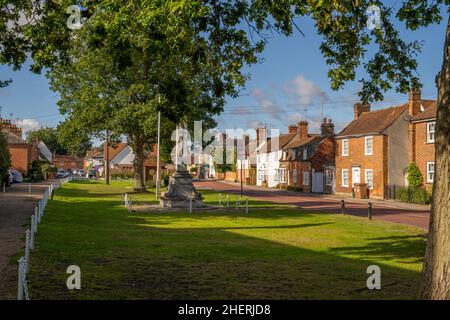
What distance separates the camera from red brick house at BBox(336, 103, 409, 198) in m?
45.9

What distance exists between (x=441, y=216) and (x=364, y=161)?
42.6 metres

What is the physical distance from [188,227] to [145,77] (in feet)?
86.8

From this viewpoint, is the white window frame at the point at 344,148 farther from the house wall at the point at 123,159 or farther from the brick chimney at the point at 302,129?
the house wall at the point at 123,159

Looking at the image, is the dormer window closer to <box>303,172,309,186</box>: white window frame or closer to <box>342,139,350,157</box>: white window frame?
<box>342,139,350,157</box>: white window frame

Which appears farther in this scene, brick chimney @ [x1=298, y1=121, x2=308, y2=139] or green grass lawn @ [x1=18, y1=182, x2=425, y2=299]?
brick chimney @ [x1=298, y1=121, x2=308, y2=139]

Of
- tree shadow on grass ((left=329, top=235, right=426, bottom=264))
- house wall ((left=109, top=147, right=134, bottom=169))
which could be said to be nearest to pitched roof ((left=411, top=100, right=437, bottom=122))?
tree shadow on grass ((left=329, top=235, right=426, bottom=264))

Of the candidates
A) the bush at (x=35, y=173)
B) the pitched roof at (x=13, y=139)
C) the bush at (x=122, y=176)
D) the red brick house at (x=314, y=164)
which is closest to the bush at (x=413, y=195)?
the red brick house at (x=314, y=164)

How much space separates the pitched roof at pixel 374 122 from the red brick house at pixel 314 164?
527cm

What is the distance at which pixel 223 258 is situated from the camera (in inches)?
570

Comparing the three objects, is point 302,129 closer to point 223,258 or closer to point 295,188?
point 295,188

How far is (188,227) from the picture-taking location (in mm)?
22625

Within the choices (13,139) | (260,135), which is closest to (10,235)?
(13,139)

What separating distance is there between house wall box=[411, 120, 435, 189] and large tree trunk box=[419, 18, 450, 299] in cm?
3536
